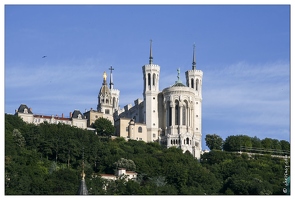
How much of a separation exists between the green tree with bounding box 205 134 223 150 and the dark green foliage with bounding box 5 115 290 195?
7.18 metres

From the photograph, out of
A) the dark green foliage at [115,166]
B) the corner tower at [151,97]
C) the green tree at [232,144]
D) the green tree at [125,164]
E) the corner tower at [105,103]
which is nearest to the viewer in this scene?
the dark green foliage at [115,166]

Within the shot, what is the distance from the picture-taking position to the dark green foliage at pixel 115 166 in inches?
3504

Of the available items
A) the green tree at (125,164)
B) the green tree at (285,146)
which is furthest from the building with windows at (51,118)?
the green tree at (285,146)

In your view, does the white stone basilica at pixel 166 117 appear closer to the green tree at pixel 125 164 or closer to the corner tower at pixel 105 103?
the corner tower at pixel 105 103

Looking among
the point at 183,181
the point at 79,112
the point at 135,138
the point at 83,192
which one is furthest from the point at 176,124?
the point at 83,192

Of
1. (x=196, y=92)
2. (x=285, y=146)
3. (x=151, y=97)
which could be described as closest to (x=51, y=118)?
(x=151, y=97)

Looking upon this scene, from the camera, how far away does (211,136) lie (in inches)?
5089

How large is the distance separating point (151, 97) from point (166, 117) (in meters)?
3.97

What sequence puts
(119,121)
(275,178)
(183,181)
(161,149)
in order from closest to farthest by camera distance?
(183,181), (275,178), (161,149), (119,121)

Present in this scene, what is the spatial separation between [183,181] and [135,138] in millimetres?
25108

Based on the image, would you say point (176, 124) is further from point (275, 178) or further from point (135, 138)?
point (275, 178)

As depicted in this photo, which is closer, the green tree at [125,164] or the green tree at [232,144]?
the green tree at [125,164]

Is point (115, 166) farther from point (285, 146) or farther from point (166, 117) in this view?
point (285, 146)

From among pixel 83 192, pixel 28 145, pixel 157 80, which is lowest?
pixel 83 192
